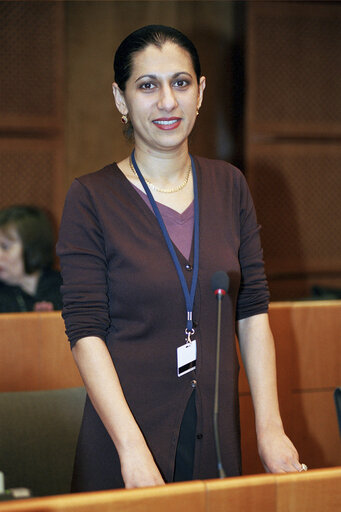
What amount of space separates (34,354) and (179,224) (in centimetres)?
117

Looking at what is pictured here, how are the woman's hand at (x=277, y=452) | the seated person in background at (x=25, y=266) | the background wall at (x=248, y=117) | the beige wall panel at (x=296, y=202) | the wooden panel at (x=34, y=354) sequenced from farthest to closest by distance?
the beige wall panel at (x=296, y=202) < the background wall at (x=248, y=117) < the seated person in background at (x=25, y=266) < the wooden panel at (x=34, y=354) < the woman's hand at (x=277, y=452)

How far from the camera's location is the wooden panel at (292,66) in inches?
156

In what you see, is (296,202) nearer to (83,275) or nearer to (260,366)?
(260,366)

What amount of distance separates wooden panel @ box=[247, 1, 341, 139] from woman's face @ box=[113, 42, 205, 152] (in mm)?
2709

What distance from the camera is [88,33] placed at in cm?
418

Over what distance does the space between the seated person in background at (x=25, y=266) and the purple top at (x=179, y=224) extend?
1870mm

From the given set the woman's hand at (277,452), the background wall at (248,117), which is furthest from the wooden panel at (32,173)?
the woman's hand at (277,452)

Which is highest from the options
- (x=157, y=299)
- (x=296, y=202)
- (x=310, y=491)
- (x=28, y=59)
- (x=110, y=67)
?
(x=110, y=67)

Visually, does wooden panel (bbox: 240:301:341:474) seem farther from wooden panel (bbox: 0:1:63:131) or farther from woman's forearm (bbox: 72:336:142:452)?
wooden panel (bbox: 0:1:63:131)

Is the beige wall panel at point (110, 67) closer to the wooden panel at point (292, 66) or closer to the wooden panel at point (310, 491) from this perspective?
the wooden panel at point (292, 66)

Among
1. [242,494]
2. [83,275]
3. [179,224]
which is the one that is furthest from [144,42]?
[242,494]

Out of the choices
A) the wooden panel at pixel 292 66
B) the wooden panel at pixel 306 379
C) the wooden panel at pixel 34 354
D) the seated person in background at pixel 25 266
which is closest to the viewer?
the wooden panel at pixel 34 354

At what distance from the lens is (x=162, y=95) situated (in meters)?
1.36

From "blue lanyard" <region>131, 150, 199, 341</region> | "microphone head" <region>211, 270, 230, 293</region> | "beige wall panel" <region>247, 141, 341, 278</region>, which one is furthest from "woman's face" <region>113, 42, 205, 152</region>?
"beige wall panel" <region>247, 141, 341, 278</region>
